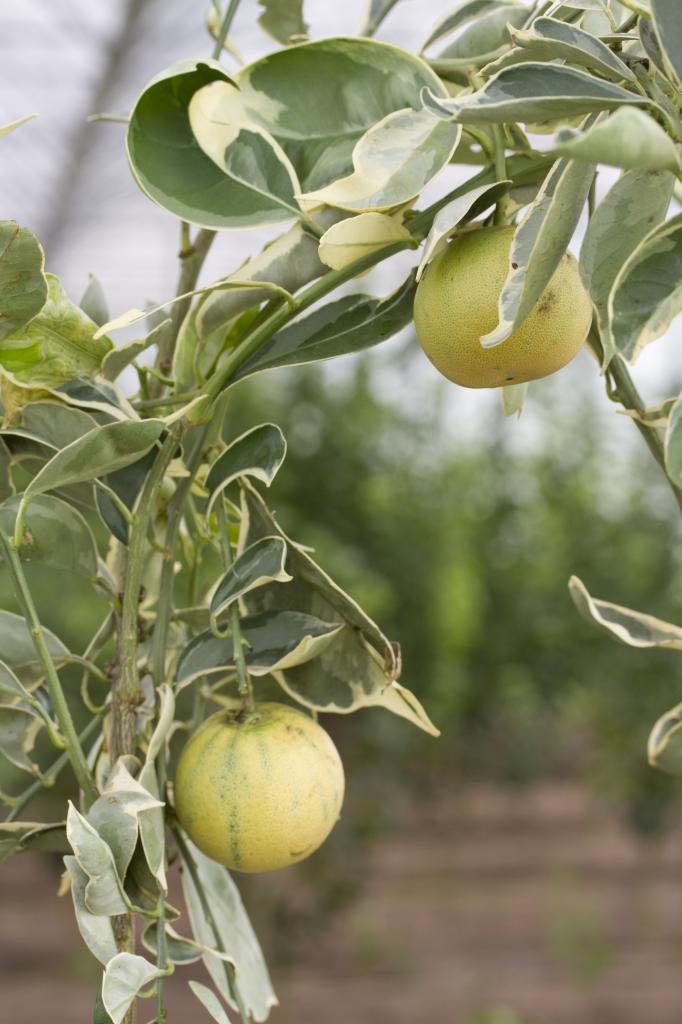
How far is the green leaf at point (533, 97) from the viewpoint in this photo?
0.80 ft

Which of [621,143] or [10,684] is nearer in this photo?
[621,143]

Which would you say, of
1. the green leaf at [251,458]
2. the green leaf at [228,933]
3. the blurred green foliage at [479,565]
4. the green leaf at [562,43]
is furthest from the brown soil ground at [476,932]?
the green leaf at [562,43]

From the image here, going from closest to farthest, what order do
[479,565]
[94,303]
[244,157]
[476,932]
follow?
1. [244,157]
2. [94,303]
3. [479,565]
4. [476,932]

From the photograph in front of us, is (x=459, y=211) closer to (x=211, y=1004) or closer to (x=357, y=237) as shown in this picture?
(x=357, y=237)

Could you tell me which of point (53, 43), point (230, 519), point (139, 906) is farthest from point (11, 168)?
point (139, 906)

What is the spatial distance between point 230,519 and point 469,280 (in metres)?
0.18

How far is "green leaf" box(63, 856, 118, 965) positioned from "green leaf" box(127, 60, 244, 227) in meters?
0.18

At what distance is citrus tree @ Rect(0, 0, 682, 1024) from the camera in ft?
0.95

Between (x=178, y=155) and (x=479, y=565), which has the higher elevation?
(x=178, y=155)

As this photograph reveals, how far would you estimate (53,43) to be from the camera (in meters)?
2.28

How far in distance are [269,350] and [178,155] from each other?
0.07 meters

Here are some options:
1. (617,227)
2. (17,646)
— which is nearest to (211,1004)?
(17,646)

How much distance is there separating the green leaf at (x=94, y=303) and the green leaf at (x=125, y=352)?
2.7 inches

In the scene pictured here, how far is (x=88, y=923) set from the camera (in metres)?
0.31
